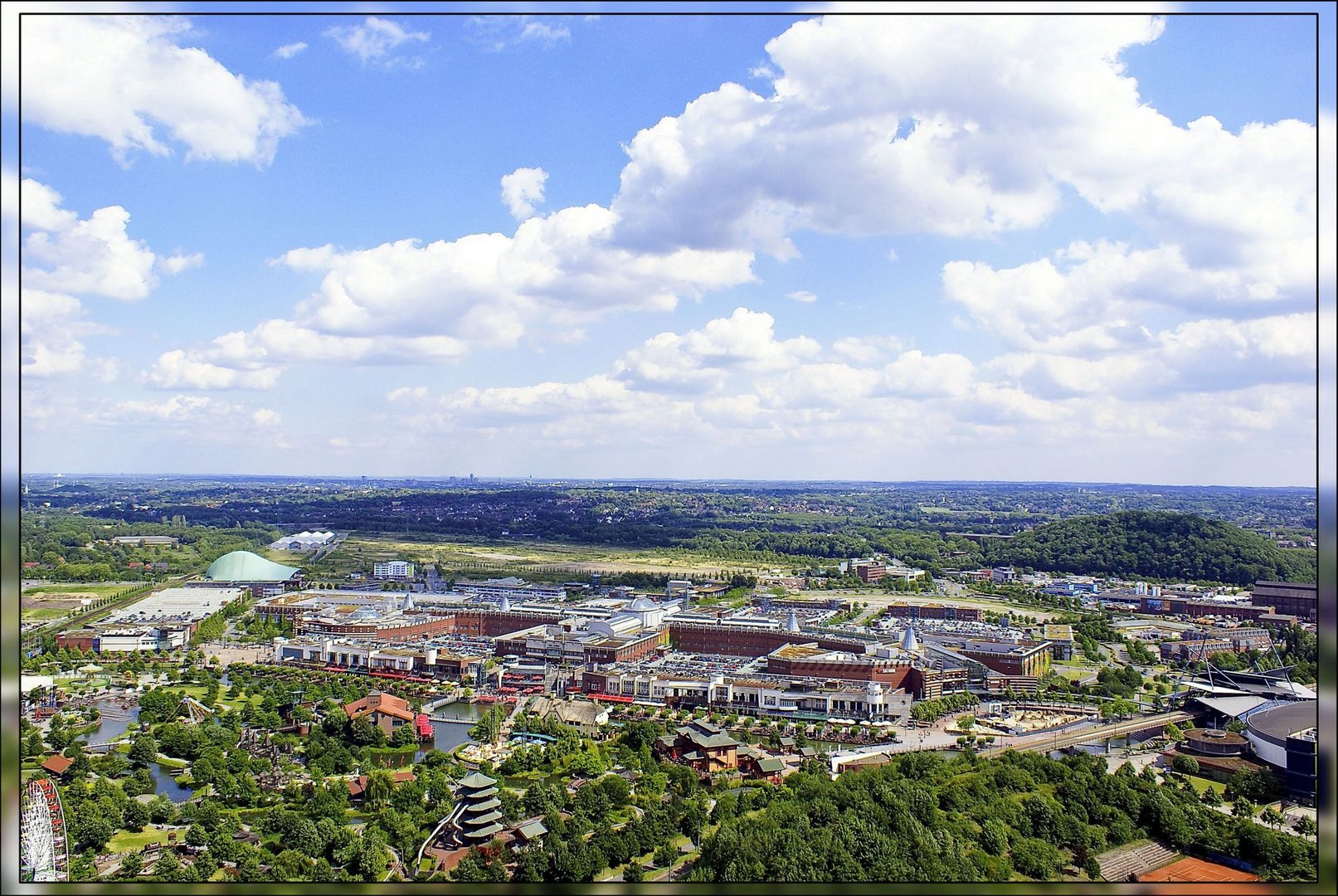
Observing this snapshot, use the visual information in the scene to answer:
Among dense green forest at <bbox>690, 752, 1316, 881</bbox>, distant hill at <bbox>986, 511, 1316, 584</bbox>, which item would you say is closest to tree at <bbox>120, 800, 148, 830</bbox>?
dense green forest at <bbox>690, 752, 1316, 881</bbox>

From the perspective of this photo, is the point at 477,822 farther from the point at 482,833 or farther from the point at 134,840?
the point at 134,840

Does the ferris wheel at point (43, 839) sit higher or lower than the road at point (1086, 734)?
higher

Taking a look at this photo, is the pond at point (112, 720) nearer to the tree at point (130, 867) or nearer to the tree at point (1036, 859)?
the tree at point (130, 867)

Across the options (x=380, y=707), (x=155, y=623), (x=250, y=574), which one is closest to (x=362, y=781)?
(x=380, y=707)

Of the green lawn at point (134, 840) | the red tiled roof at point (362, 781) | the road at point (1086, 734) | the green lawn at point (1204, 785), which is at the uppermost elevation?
the red tiled roof at point (362, 781)

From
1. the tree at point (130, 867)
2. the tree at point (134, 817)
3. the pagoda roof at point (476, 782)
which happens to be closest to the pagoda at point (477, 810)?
the pagoda roof at point (476, 782)

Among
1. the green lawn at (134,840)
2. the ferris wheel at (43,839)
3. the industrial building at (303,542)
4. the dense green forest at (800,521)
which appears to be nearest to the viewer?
the ferris wheel at (43,839)

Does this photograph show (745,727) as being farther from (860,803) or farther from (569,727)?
(860,803)
